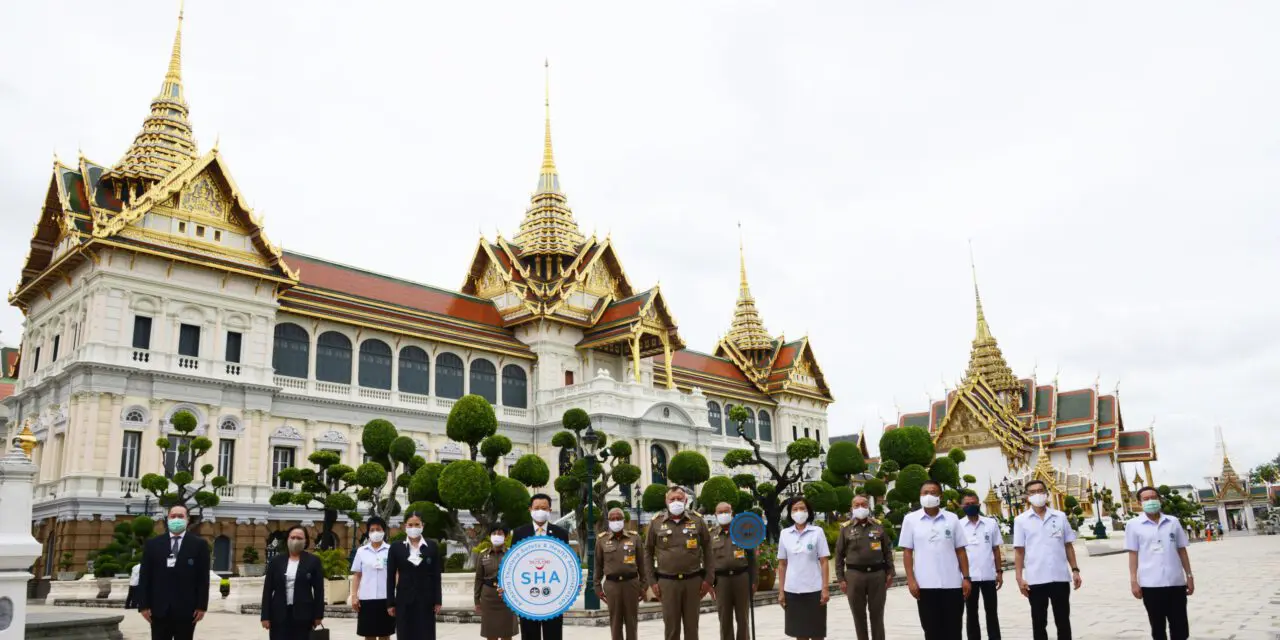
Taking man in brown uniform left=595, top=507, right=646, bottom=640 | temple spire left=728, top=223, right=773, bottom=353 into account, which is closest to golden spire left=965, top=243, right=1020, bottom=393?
temple spire left=728, top=223, right=773, bottom=353

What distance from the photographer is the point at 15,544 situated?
7527 mm

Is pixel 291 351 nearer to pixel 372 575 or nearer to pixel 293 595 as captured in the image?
pixel 372 575

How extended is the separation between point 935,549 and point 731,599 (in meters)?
2.41

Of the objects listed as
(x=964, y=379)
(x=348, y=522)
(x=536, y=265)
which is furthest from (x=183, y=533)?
(x=964, y=379)

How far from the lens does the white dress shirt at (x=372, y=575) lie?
30.6 ft

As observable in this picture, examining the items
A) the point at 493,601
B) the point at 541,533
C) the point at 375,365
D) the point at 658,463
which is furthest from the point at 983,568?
the point at 658,463

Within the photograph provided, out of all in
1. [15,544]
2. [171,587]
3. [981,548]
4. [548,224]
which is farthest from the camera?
[548,224]

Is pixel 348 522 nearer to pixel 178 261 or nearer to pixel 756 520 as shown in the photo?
pixel 178 261

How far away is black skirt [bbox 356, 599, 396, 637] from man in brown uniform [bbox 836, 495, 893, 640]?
14.6 ft

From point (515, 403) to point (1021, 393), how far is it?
43.2 meters

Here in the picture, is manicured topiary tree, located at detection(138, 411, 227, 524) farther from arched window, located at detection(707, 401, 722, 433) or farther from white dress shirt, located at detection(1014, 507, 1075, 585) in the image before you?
arched window, located at detection(707, 401, 722, 433)

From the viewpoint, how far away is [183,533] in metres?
9.12

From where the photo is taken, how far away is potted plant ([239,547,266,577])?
2911 cm

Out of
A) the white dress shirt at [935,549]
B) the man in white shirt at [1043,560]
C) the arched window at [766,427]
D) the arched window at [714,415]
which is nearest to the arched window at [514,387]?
the arched window at [714,415]
